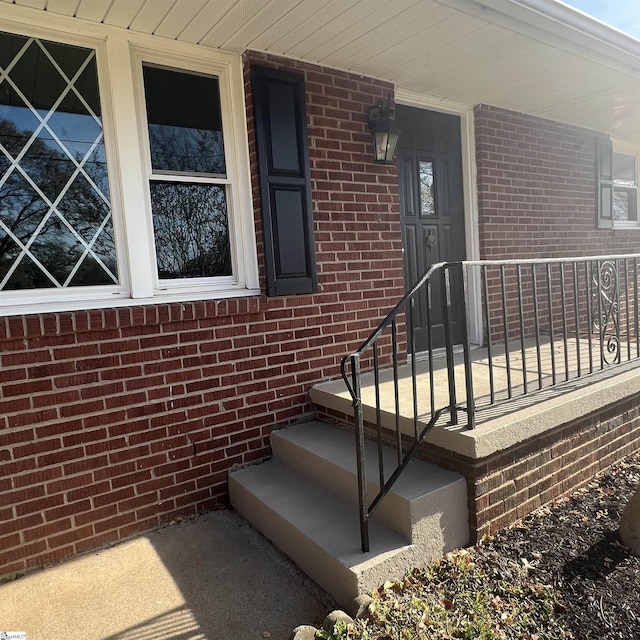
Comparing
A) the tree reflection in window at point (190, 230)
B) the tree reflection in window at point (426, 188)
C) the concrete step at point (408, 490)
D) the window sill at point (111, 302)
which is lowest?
the concrete step at point (408, 490)

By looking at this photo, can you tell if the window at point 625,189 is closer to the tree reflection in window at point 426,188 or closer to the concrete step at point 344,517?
the tree reflection in window at point 426,188

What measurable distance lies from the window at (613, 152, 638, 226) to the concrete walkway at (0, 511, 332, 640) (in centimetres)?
602

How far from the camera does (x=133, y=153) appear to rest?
111 inches

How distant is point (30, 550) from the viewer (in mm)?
2562

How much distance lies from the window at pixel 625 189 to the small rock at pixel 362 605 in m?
5.96

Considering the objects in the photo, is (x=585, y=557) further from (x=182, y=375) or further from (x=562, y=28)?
(x=562, y=28)

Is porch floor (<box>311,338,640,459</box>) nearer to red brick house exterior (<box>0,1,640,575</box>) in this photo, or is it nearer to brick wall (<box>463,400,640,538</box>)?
brick wall (<box>463,400,640,538</box>)

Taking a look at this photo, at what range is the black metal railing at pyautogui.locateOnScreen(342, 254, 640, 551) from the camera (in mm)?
2287

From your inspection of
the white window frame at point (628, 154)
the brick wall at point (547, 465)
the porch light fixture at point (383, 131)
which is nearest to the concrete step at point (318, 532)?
the brick wall at point (547, 465)

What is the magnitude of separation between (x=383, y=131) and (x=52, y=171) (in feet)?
7.08

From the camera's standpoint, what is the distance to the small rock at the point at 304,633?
1887 mm

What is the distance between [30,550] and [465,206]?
408cm

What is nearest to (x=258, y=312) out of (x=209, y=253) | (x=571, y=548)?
(x=209, y=253)

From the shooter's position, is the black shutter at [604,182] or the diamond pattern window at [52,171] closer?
the diamond pattern window at [52,171]
